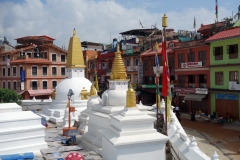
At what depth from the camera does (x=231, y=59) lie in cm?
2564

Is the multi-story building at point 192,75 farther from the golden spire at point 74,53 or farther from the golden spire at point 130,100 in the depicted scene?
the golden spire at point 130,100

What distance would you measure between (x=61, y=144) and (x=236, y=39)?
1984 centimetres

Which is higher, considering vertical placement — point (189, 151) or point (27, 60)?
point (27, 60)

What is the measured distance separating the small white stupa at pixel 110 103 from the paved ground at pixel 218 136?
7166 millimetres

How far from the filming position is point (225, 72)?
86.2 ft

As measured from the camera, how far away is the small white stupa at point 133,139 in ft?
33.4

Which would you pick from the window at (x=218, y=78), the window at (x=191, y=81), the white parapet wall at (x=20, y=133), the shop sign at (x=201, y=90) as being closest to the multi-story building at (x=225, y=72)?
the window at (x=218, y=78)

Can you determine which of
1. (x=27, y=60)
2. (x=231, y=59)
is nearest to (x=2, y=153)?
(x=231, y=59)

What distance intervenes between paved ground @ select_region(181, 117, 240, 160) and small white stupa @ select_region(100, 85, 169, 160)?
272 inches

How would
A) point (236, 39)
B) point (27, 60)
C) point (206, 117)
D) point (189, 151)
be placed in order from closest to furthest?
1. point (189, 151)
2. point (236, 39)
3. point (206, 117)
4. point (27, 60)

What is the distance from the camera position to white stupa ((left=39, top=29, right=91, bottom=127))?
24266mm

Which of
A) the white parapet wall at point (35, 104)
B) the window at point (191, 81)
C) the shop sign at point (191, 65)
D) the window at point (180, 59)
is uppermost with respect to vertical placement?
the window at point (180, 59)

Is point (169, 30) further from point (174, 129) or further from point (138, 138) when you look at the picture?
point (138, 138)

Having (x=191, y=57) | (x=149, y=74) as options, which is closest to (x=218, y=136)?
(x=191, y=57)
